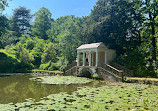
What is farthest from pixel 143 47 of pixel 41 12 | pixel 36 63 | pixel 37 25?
pixel 41 12

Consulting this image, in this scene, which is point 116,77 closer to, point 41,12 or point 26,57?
point 26,57

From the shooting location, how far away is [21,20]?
6300 centimetres

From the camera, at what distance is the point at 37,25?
6162 centimetres

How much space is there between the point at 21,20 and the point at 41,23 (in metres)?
9.38

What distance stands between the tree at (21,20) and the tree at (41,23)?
3892mm

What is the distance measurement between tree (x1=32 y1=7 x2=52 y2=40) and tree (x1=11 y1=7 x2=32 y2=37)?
3892mm

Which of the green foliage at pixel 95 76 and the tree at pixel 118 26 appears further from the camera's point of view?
the tree at pixel 118 26

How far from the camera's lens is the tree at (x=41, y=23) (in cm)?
6001

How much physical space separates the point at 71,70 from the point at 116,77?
8591 mm

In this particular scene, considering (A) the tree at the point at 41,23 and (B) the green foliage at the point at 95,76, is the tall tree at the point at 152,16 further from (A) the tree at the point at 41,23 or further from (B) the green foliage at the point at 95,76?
(A) the tree at the point at 41,23

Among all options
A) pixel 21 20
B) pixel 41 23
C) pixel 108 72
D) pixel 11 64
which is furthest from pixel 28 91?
pixel 21 20

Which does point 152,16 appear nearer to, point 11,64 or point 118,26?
point 118,26

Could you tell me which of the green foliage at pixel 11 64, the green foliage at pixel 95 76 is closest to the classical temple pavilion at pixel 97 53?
the green foliage at pixel 95 76

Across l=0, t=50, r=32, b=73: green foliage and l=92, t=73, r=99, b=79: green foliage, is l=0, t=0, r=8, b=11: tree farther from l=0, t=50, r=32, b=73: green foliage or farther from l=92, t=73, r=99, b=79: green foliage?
l=92, t=73, r=99, b=79: green foliage
